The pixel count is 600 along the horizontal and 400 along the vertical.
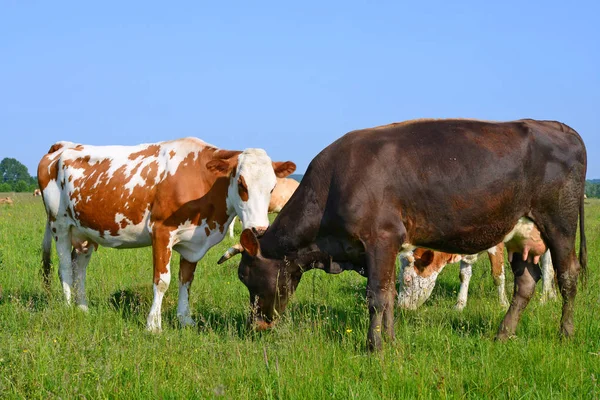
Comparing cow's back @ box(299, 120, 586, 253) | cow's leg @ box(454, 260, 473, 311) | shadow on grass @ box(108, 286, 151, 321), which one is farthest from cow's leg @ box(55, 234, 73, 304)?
cow's leg @ box(454, 260, 473, 311)

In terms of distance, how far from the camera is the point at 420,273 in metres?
9.50

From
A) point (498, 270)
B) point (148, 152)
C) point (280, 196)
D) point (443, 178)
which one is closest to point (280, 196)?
point (280, 196)

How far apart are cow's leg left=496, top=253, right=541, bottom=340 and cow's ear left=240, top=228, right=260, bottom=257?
263 centimetres

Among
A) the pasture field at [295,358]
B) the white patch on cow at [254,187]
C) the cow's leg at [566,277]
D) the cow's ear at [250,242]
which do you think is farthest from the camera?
the white patch on cow at [254,187]

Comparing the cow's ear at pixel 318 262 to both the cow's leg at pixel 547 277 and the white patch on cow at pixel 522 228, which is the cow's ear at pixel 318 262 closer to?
the white patch on cow at pixel 522 228

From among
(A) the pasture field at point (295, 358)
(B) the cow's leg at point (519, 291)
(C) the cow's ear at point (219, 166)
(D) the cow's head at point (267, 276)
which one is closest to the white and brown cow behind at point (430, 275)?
(A) the pasture field at point (295, 358)

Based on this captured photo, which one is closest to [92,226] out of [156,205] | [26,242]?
[156,205]

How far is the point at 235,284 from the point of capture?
10125 millimetres

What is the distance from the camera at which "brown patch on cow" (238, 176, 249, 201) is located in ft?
25.5

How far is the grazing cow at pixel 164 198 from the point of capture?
7941 mm

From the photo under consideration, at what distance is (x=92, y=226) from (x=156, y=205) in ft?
3.85

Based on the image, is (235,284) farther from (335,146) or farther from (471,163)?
(471,163)

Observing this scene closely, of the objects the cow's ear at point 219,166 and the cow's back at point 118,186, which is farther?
the cow's back at point 118,186

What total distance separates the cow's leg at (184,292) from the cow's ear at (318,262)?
6.24 ft
